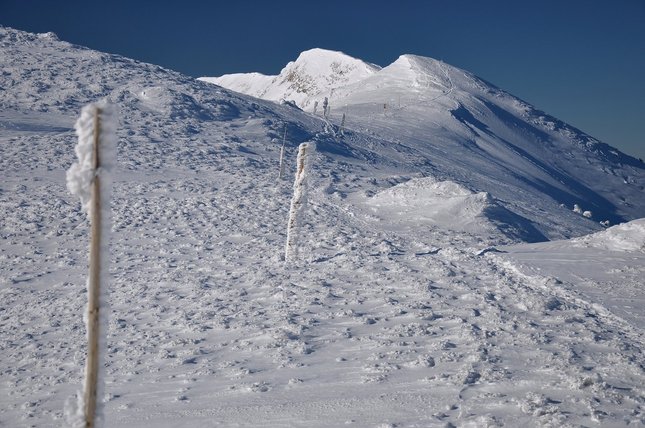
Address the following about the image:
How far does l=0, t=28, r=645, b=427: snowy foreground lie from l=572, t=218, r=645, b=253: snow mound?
64mm

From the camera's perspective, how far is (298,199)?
1539 centimetres

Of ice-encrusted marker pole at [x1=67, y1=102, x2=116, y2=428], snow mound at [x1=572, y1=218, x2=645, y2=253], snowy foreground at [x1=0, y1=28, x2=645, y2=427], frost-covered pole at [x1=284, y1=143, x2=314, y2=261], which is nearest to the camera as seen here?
ice-encrusted marker pole at [x1=67, y1=102, x2=116, y2=428]

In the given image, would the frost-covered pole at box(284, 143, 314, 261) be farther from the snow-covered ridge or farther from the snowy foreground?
the snow-covered ridge

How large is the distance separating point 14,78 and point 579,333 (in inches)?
1590

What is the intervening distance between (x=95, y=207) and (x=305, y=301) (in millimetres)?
8386

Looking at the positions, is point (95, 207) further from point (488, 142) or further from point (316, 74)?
point (316, 74)

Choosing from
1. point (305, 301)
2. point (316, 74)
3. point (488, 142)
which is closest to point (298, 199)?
point (305, 301)

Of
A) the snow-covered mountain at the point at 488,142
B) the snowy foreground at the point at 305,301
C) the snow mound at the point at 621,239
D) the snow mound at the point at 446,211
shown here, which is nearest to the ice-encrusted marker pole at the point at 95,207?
the snowy foreground at the point at 305,301

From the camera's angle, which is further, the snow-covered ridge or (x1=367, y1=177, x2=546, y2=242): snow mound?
the snow-covered ridge

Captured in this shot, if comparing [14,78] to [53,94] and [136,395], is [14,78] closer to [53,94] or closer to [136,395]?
[53,94]

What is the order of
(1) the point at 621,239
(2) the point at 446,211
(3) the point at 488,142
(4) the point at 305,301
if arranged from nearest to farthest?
(4) the point at 305,301
(1) the point at 621,239
(2) the point at 446,211
(3) the point at 488,142

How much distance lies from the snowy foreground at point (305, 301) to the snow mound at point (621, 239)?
0.06 m

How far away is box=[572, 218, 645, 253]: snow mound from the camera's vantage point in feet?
50.1

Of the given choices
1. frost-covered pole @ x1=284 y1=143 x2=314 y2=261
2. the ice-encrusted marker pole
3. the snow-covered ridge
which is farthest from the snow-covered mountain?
the snow-covered ridge
